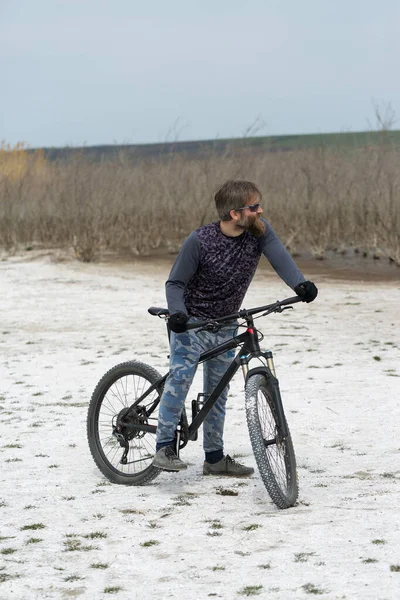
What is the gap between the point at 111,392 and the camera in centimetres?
566

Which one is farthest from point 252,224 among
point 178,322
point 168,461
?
point 168,461

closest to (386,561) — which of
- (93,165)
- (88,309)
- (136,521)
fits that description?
(136,521)

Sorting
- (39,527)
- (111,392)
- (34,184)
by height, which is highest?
(34,184)

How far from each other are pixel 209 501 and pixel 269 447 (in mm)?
419

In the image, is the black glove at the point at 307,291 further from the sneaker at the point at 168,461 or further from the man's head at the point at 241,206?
the sneaker at the point at 168,461

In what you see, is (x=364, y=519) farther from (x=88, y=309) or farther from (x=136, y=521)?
(x=88, y=309)

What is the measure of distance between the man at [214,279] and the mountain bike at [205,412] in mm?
84

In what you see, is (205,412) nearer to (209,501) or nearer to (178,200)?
(209,501)

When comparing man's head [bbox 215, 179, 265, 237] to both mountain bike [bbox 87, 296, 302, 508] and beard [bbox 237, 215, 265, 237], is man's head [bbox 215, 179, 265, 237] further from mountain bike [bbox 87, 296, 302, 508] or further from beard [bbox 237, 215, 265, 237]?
mountain bike [bbox 87, 296, 302, 508]

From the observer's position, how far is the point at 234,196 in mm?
5031

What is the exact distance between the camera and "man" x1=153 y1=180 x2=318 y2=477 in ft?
16.5

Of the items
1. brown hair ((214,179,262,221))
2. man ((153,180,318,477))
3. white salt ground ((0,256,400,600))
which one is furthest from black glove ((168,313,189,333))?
white salt ground ((0,256,400,600))

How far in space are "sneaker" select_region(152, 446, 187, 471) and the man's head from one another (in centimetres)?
117

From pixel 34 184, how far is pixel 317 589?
1961 centimetres
